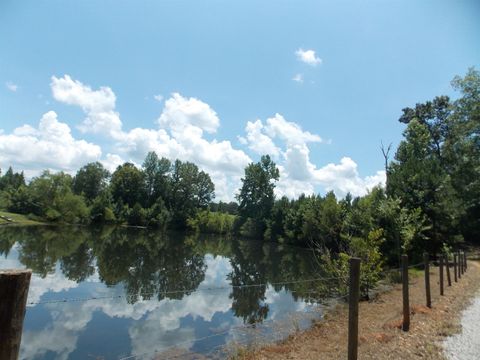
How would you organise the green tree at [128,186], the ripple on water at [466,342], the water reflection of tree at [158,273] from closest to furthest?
the ripple on water at [466,342]
the water reflection of tree at [158,273]
the green tree at [128,186]

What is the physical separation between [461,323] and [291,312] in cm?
734

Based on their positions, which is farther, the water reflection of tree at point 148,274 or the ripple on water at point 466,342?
the water reflection of tree at point 148,274

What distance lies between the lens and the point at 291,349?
8.79m

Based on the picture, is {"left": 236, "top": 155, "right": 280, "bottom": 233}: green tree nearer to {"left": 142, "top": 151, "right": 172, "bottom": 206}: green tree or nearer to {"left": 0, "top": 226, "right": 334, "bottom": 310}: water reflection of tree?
{"left": 142, "top": 151, "right": 172, "bottom": 206}: green tree

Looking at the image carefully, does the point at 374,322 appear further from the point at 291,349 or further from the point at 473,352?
the point at 473,352

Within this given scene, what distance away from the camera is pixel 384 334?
8023 mm

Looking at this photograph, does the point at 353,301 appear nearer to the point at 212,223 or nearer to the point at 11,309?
the point at 11,309

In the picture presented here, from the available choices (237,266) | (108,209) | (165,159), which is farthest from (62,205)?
(237,266)

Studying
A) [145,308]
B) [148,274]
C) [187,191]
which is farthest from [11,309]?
[187,191]

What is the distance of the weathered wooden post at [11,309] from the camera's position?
8.22 ft

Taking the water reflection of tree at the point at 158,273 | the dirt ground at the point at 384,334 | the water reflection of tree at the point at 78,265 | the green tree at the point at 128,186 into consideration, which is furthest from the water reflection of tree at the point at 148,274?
the green tree at the point at 128,186

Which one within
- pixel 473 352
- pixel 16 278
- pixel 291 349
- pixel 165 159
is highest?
pixel 165 159

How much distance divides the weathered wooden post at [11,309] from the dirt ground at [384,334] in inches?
255

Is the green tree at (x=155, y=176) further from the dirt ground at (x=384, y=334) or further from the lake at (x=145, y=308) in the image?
the dirt ground at (x=384, y=334)
